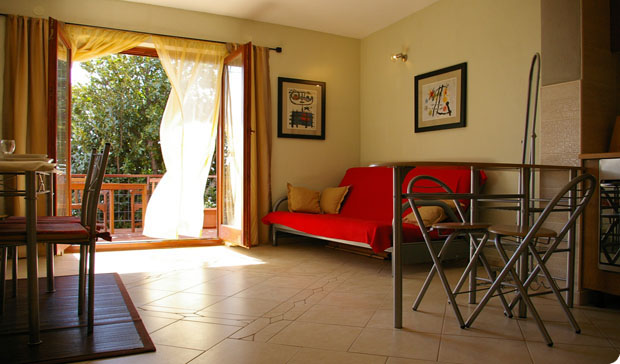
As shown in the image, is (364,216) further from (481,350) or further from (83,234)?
(83,234)

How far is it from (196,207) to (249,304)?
2.52 metres

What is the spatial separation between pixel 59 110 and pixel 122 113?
352 cm

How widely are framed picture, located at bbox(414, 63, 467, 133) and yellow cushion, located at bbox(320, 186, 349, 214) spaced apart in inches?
40.1

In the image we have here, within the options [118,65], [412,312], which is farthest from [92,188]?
[118,65]

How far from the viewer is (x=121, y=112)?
748cm

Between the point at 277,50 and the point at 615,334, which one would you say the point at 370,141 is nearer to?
the point at 277,50

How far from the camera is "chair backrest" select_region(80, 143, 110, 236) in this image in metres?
2.09

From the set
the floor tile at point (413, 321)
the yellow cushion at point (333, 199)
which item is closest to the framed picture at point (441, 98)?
the yellow cushion at point (333, 199)

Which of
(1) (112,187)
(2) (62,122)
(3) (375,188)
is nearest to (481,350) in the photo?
(3) (375,188)

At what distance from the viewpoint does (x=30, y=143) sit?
4.05m

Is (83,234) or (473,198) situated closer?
(83,234)

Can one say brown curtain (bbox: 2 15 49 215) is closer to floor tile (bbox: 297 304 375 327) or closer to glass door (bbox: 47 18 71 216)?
glass door (bbox: 47 18 71 216)

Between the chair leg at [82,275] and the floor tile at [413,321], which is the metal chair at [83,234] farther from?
the floor tile at [413,321]

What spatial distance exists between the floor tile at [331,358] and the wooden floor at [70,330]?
24.4 inches
